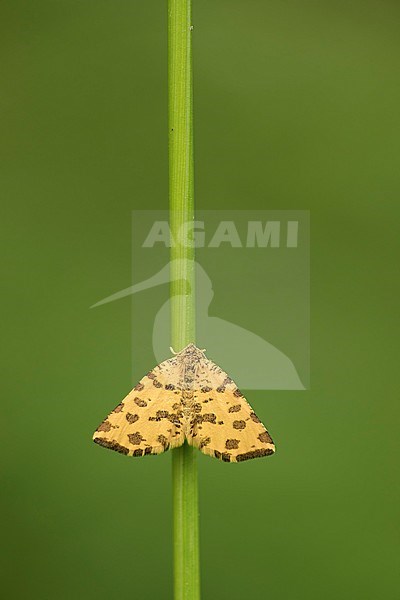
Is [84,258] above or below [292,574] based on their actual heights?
above

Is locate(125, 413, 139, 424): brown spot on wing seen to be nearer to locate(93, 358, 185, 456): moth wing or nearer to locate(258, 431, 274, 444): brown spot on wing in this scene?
locate(93, 358, 185, 456): moth wing

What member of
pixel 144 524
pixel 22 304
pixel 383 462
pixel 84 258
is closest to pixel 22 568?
pixel 144 524

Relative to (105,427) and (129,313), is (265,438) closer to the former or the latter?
(105,427)

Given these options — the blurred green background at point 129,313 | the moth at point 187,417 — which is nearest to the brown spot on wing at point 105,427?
the moth at point 187,417

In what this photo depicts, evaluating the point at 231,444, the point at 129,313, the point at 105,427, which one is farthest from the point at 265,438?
the point at 129,313

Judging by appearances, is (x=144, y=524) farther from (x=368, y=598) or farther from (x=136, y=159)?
(x=136, y=159)
